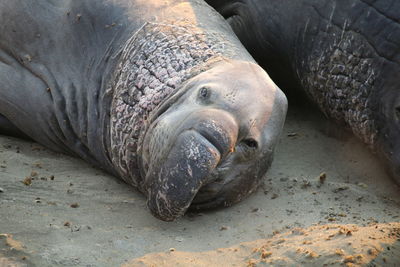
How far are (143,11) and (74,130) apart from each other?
740 mm

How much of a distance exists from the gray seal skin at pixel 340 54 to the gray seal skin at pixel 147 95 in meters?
0.42

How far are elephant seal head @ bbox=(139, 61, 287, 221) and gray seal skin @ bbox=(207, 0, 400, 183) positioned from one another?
0.51 metres

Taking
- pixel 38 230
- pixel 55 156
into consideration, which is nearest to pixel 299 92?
pixel 55 156

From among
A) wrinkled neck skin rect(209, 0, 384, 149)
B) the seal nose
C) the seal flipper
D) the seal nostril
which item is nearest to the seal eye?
the seal nose

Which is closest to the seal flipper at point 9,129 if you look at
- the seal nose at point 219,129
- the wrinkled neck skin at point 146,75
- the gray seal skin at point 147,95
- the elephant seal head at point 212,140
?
the gray seal skin at point 147,95

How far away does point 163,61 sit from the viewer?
Result: 13.5 feet

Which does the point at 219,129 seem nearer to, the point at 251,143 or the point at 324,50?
the point at 251,143

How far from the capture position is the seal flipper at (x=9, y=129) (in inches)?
180

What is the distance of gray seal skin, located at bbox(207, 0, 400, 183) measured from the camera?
412cm

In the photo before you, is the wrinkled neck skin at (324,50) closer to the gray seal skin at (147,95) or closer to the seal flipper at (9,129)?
the gray seal skin at (147,95)

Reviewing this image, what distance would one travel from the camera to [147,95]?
4.02 meters

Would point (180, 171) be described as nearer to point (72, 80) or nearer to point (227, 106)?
point (227, 106)

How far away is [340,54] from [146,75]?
106 cm

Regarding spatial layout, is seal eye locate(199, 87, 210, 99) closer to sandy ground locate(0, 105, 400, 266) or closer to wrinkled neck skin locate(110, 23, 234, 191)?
wrinkled neck skin locate(110, 23, 234, 191)
